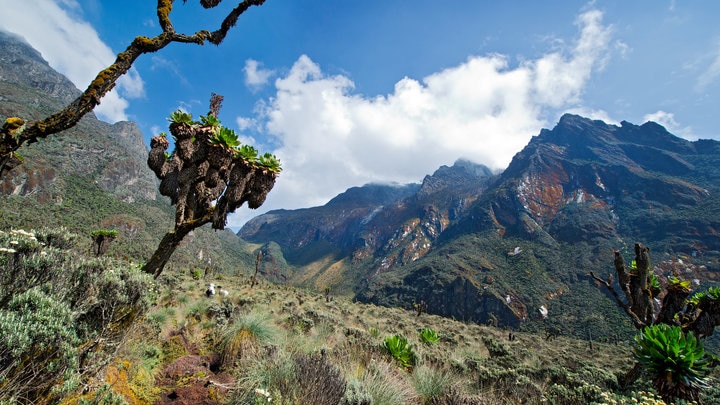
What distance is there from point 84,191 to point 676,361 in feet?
459

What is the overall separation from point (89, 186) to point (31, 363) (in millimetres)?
141799

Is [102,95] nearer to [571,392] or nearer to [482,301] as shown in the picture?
[571,392]

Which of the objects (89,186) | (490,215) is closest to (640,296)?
(89,186)

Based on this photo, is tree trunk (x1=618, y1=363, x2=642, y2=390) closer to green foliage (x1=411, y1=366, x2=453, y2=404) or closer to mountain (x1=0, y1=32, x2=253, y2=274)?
green foliage (x1=411, y1=366, x2=453, y2=404)

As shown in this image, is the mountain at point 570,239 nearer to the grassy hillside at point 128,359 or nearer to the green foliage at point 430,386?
the green foliage at point 430,386

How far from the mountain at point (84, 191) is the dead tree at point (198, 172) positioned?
193 ft

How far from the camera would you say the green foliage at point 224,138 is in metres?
9.33

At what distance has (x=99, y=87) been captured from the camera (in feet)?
20.1

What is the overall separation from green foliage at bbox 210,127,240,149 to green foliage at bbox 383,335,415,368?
7469 millimetres

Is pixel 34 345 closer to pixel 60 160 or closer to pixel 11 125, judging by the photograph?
pixel 11 125

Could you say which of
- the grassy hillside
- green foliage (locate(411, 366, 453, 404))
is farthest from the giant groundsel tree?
green foliage (locate(411, 366, 453, 404))

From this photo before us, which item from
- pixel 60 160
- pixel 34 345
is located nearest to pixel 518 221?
pixel 34 345

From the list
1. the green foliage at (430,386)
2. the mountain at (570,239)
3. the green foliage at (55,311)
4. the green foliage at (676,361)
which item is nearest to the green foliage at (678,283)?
the green foliage at (676,361)

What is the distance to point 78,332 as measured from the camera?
14.0 ft
